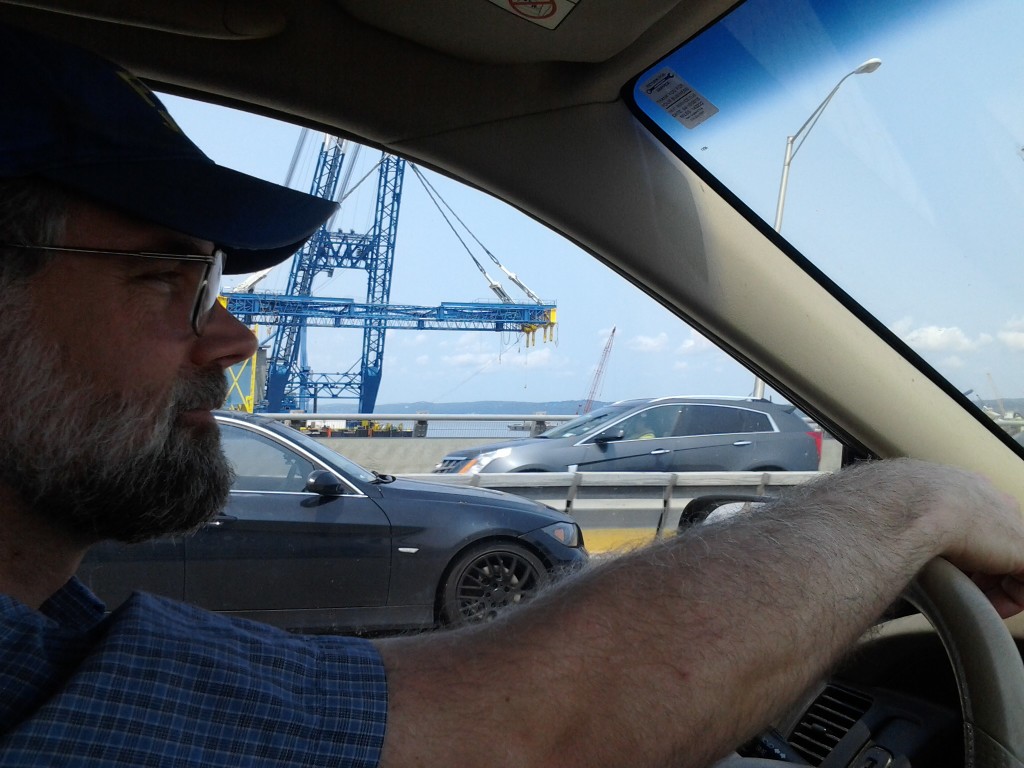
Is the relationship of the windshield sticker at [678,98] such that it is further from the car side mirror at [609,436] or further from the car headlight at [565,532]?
Answer: the car side mirror at [609,436]

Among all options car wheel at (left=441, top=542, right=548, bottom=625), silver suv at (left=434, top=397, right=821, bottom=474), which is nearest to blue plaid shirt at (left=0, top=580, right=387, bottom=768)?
car wheel at (left=441, top=542, right=548, bottom=625)

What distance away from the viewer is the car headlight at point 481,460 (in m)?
4.77

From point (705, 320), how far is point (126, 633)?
5.21ft

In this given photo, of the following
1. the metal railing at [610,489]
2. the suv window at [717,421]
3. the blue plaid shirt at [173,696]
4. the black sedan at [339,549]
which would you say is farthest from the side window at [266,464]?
the blue plaid shirt at [173,696]

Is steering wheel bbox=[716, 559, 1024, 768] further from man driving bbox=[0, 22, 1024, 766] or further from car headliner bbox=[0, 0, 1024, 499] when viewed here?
car headliner bbox=[0, 0, 1024, 499]

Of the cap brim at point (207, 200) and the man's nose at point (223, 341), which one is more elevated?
the cap brim at point (207, 200)

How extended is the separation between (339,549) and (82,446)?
2747mm

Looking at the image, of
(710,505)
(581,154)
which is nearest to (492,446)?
(710,505)

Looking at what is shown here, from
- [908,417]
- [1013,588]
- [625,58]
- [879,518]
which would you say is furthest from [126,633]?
[908,417]

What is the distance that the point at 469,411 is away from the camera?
4398 millimetres

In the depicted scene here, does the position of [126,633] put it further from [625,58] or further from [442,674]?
[625,58]

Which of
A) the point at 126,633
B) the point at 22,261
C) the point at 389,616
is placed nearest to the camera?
the point at 126,633

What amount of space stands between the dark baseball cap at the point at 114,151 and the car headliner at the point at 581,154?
2.04 feet

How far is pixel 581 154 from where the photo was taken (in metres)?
2.06
